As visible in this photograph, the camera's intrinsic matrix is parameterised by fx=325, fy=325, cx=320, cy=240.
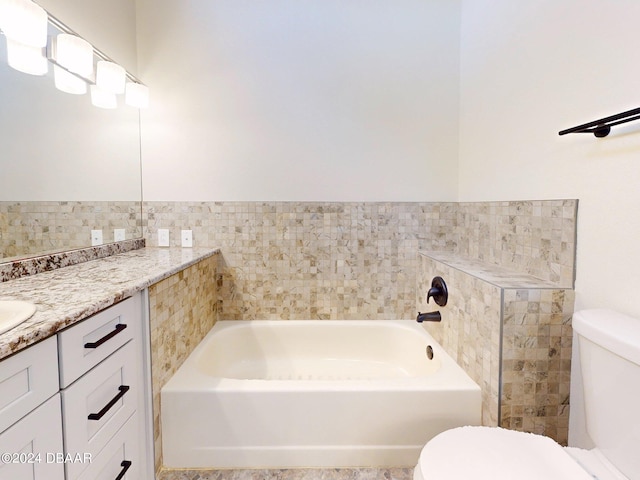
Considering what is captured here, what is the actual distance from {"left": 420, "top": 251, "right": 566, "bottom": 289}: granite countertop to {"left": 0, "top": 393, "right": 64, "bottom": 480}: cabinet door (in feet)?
4.83

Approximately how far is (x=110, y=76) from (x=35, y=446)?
1.81 m

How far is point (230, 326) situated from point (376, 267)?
1030mm

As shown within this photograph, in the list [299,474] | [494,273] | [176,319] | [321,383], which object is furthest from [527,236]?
[176,319]

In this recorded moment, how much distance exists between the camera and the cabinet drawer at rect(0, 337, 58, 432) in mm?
663

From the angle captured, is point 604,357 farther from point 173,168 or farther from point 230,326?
point 173,168

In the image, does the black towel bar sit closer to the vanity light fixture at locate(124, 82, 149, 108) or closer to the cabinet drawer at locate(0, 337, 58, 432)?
the cabinet drawer at locate(0, 337, 58, 432)

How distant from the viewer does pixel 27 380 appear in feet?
2.37

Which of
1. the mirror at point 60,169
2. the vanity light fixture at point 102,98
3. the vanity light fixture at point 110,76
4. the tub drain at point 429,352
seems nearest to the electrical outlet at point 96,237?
the mirror at point 60,169

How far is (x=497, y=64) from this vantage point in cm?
171

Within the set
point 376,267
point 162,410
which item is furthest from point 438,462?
point 376,267

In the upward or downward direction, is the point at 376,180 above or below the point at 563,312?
above

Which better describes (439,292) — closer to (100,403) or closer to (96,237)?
(100,403)

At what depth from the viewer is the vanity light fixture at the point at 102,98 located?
5.80 feet

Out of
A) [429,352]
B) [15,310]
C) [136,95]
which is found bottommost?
[429,352]
